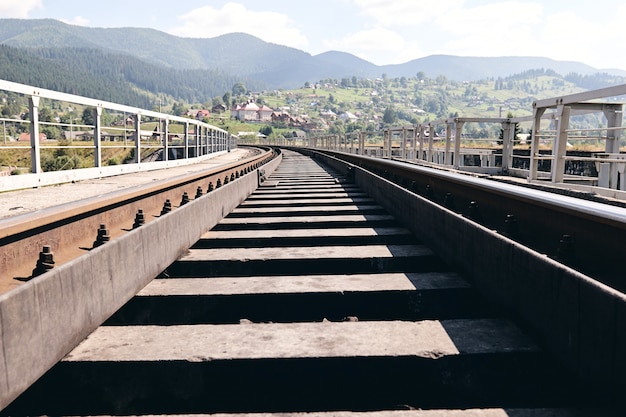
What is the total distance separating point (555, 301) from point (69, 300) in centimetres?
228

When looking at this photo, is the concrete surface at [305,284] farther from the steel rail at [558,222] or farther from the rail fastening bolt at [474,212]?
the rail fastening bolt at [474,212]

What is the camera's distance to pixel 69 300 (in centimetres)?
245

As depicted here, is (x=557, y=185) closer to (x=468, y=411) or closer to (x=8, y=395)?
(x=468, y=411)

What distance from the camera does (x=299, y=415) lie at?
6.39ft

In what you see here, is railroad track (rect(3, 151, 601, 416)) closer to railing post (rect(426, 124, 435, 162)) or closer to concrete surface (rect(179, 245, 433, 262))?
concrete surface (rect(179, 245, 433, 262))

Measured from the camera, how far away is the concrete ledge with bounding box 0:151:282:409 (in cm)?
198

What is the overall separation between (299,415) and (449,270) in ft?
8.07

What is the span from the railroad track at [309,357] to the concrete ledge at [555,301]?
0.09 meters

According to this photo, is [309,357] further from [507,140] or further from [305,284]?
[507,140]

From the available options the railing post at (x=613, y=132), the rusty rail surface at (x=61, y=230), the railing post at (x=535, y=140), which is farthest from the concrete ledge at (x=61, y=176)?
the railing post at (x=613, y=132)

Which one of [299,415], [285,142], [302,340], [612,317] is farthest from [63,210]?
[285,142]

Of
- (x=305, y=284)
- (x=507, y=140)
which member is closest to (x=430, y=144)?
(x=507, y=140)

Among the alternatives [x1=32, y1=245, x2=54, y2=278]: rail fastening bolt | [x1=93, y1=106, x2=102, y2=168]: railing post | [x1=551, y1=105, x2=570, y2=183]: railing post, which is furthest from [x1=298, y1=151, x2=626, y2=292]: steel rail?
[x1=93, y1=106, x2=102, y2=168]: railing post

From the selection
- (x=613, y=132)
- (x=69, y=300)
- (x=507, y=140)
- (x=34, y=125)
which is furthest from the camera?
(x=507, y=140)
